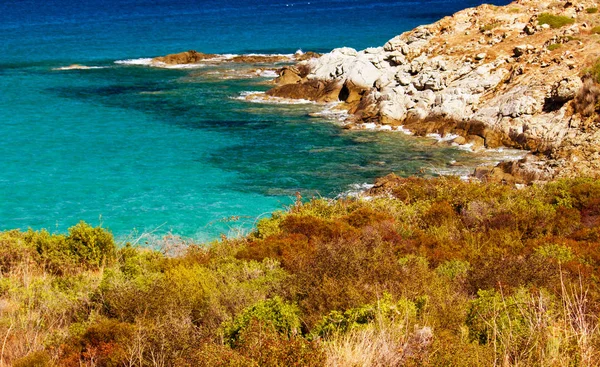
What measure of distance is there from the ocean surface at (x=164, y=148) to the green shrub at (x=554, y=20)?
509 inches

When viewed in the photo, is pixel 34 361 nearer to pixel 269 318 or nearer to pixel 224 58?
pixel 269 318

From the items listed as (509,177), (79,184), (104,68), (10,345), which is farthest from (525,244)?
(104,68)

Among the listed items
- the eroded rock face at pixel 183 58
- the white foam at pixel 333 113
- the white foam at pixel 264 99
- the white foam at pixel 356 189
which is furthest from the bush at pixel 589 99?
the eroded rock face at pixel 183 58

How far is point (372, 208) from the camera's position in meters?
16.0

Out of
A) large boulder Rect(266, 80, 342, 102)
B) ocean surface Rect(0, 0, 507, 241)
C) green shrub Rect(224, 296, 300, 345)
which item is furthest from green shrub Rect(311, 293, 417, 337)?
large boulder Rect(266, 80, 342, 102)

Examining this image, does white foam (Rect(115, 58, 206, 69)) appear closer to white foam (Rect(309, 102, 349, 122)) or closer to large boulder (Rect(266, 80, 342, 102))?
large boulder (Rect(266, 80, 342, 102))

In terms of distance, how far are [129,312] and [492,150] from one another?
23.5 m

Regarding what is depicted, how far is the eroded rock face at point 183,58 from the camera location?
57531 mm

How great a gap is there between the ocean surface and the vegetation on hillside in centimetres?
499

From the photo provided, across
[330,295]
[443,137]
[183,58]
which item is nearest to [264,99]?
[443,137]

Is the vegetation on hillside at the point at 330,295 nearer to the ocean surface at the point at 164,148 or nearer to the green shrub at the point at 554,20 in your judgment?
the ocean surface at the point at 164,148

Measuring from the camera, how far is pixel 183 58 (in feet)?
190

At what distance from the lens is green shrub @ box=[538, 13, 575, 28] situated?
36.1 meters

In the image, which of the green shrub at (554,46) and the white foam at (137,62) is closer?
the green shrub at (554,46)
